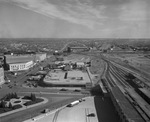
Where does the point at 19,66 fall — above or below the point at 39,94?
above

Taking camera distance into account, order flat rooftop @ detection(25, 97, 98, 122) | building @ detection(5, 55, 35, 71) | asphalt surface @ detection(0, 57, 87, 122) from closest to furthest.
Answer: flat rooftop @ detection(25, 97, 98, 122) → asphalt surface @ detection(0, 57, 87, 122) → building @ detection(5, 55, 35, 71)

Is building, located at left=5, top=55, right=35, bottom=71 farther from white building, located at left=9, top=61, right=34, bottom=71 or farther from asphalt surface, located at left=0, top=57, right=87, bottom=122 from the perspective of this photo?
asphalt surface, located at left=0, top=57, right=87, bottom=122

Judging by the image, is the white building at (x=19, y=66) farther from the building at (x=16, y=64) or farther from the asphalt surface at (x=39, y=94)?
the asphalt surface at (x=39, y=94)

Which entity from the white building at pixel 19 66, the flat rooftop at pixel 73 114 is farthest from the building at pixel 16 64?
the flat rooftop at pixel 73 114

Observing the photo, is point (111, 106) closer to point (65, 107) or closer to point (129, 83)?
point (65, 107)

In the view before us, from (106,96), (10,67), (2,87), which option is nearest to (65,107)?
(106,96)

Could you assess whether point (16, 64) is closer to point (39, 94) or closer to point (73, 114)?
point (39, 94)

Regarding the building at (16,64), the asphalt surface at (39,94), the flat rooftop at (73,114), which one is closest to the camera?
the flat rooftop at (73,114)

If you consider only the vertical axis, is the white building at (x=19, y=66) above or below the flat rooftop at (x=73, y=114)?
above

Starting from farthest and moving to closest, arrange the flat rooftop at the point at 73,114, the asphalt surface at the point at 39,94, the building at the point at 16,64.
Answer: the building at the point at 16,64, the asphalt surface at the point at 39,94, the flat rooftop at the point at 73,114

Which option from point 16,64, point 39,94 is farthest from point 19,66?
point 39,94

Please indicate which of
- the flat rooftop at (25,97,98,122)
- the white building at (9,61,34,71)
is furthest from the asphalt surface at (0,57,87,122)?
the white building at (9,61,34,71)

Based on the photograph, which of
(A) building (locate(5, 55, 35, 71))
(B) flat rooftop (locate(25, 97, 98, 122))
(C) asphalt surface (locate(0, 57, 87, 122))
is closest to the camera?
(B) flat rooftop (locate(25, 97, 98, 122))
